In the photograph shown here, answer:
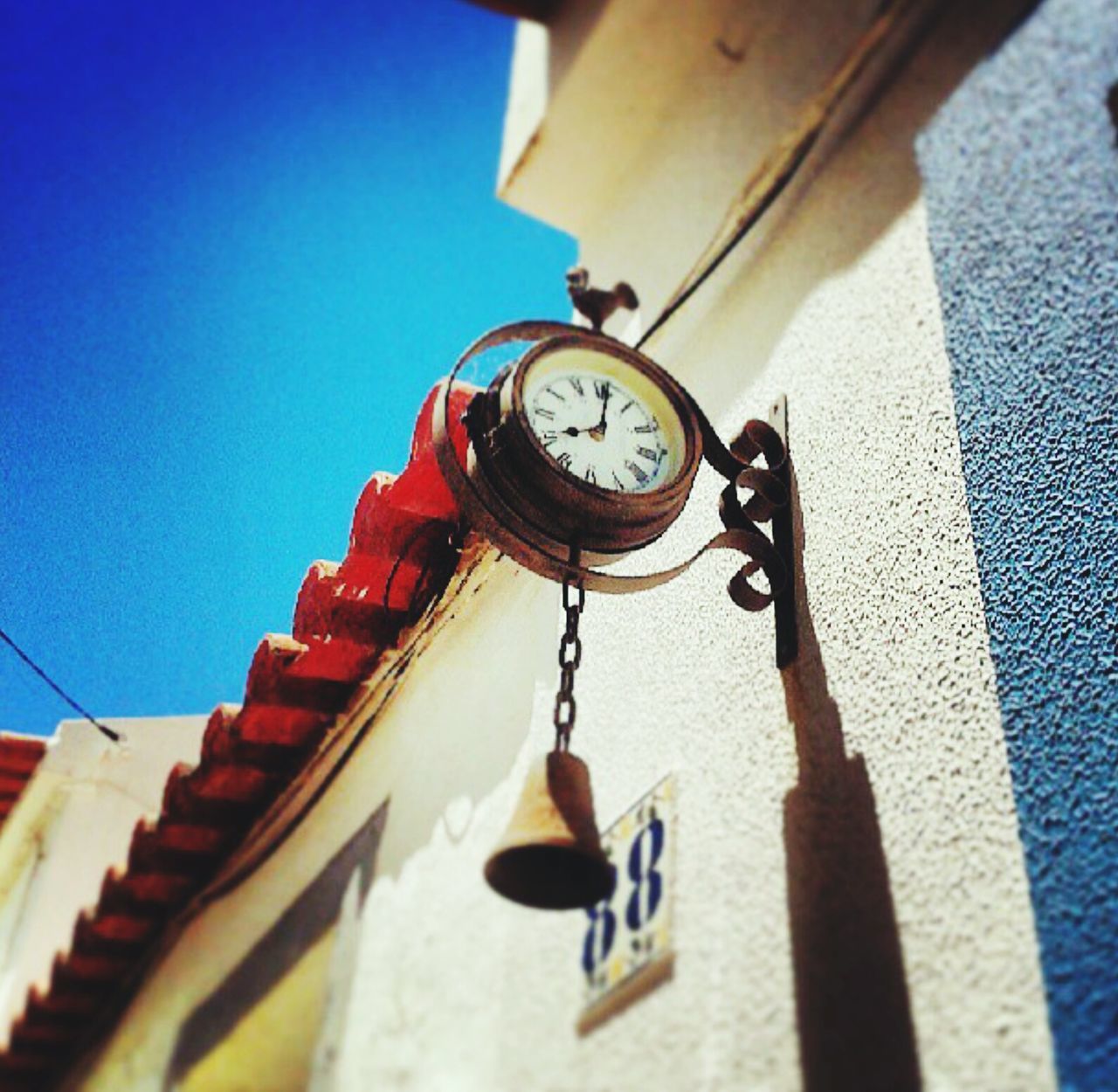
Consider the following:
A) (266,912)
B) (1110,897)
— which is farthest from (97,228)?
(1110,897)

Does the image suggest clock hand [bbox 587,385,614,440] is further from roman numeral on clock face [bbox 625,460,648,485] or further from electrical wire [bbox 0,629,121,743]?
electrical wire [bbox 0,629,121,743]

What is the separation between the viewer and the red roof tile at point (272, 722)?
3.51 metres

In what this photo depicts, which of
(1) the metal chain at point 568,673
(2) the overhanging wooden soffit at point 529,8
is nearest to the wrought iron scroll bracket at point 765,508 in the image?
(1) the metal chain at point 568,673

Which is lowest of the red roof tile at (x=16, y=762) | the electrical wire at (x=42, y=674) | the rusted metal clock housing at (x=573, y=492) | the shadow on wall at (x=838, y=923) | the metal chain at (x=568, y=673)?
the shadow on wall at (x=838, y=923)

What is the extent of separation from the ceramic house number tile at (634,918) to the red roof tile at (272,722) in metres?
1.22

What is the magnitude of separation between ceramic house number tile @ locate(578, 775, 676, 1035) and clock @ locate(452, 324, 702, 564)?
585mm

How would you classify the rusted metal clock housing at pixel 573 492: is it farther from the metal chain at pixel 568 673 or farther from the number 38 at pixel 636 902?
the number 38 at pixel 636 902

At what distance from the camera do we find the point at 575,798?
1.91 m

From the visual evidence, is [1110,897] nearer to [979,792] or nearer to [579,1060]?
[979,792]

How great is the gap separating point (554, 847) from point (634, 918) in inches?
18.6

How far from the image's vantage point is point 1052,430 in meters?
1.99

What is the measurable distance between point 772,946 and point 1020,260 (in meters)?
1.54

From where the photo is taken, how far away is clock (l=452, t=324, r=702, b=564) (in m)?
2.08

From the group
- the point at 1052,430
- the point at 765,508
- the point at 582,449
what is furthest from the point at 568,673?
the point at 1052,430
